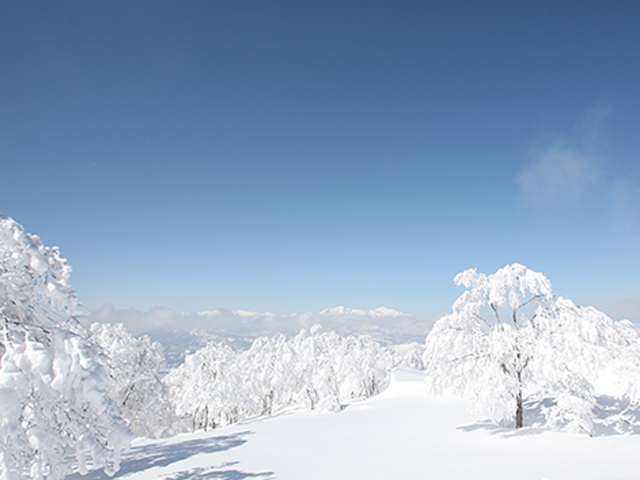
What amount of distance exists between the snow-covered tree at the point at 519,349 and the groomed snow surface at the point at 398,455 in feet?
4.47

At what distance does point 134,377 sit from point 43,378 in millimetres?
28958

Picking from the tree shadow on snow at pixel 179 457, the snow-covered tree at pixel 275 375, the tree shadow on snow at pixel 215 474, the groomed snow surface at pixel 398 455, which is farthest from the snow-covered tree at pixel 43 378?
the snow-covered tree at pixel 275 375

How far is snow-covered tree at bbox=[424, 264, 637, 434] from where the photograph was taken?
12.4 meters

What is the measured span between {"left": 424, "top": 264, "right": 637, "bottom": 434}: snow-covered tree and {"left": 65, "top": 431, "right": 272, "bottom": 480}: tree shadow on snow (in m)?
9.06

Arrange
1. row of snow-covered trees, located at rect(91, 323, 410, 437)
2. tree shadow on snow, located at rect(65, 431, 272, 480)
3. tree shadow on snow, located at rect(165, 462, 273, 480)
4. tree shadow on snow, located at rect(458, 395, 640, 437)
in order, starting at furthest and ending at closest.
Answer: row of snow-covered trees, located at rect(91, 323, 410, 437) → tree shadow on snow, located at rect(458, 395, 640, 437) → tree shadow on snow, located at rect(65, 431, 272, 480) → tree shadow on snow, located at rect(165, 462, 273, 480)

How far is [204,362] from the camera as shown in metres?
37.4

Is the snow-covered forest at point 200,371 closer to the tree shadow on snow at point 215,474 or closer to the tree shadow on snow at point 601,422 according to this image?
the tree shadow on snow at point 601,422

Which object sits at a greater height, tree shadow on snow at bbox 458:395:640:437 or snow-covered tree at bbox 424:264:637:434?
snow-covered tree at bbox 424:264:637:434

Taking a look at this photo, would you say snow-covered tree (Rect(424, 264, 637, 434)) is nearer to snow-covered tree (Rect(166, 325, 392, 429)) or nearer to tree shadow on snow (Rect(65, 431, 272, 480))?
tree shadow on snow (Rect(65, 431, 272, 480))

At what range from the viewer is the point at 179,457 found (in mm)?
14617

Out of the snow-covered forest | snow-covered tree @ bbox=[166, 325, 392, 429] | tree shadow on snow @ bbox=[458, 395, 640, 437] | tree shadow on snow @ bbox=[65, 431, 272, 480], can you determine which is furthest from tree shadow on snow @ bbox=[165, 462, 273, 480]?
snow-covered tree @ bbox=[166, 325, 392, 429]

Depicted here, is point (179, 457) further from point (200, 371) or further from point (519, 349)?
point (200, 371)

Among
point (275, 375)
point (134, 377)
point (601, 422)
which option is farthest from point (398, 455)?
point (275, 375)

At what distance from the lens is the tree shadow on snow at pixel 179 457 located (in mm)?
11633
